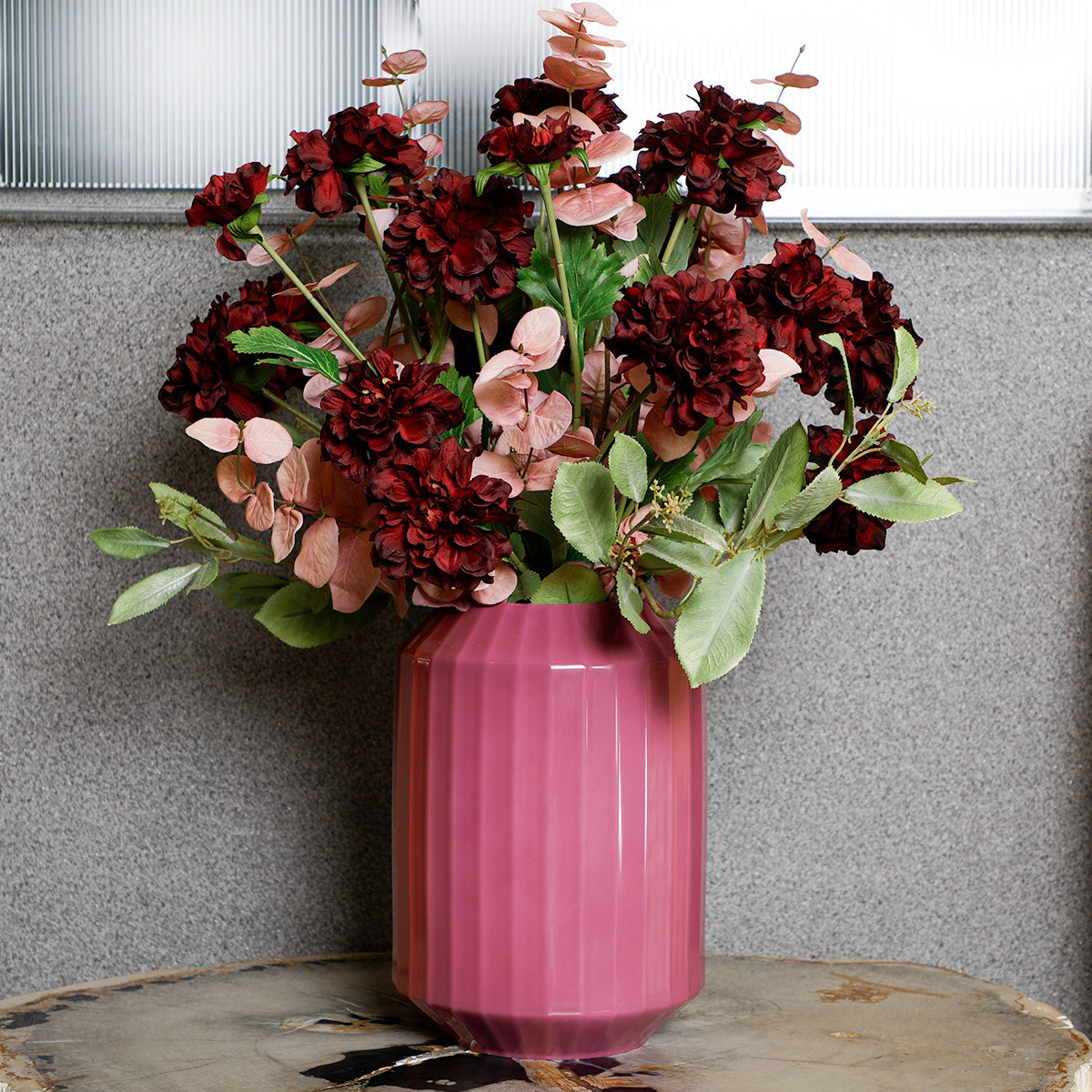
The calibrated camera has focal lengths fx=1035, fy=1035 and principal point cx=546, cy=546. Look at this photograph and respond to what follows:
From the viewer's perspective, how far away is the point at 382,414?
1.37 feet

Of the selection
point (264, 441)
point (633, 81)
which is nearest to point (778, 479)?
point (264, 441)

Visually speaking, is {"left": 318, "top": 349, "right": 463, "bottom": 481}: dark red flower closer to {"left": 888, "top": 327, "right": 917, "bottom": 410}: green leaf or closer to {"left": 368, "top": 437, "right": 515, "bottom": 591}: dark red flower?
{"left": 368, "top": 437, "right": 515, "bottom": 591}: dark red flower

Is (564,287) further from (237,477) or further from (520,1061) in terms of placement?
(520,1061)

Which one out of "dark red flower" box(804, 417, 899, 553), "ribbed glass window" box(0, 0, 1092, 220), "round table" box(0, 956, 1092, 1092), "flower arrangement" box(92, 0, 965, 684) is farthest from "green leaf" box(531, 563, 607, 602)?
"ribbed glass window" box(0, 0, 1092, 220)

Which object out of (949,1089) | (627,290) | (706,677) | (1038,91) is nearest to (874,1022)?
(949,1089)

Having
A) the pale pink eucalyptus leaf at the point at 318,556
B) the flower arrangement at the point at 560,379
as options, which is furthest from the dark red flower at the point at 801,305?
the pale pink eucalyptus leaf at the point at 318,556

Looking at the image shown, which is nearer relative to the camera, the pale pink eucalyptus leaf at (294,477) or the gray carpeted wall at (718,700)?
the pale pink eucalyptus leaf at (294,477)

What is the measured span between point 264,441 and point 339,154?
0.13 metres

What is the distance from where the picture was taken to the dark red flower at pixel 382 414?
16.4 inches

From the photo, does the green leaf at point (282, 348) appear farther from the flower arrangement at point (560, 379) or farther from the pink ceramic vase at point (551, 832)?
the pink ceramic vase at point (551, 832)

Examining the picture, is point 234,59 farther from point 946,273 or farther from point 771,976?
point 771,976

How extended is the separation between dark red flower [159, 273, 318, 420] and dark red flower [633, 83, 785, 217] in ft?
0.64

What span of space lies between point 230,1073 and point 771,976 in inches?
12.1

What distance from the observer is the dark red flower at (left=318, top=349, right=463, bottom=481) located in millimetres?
417
